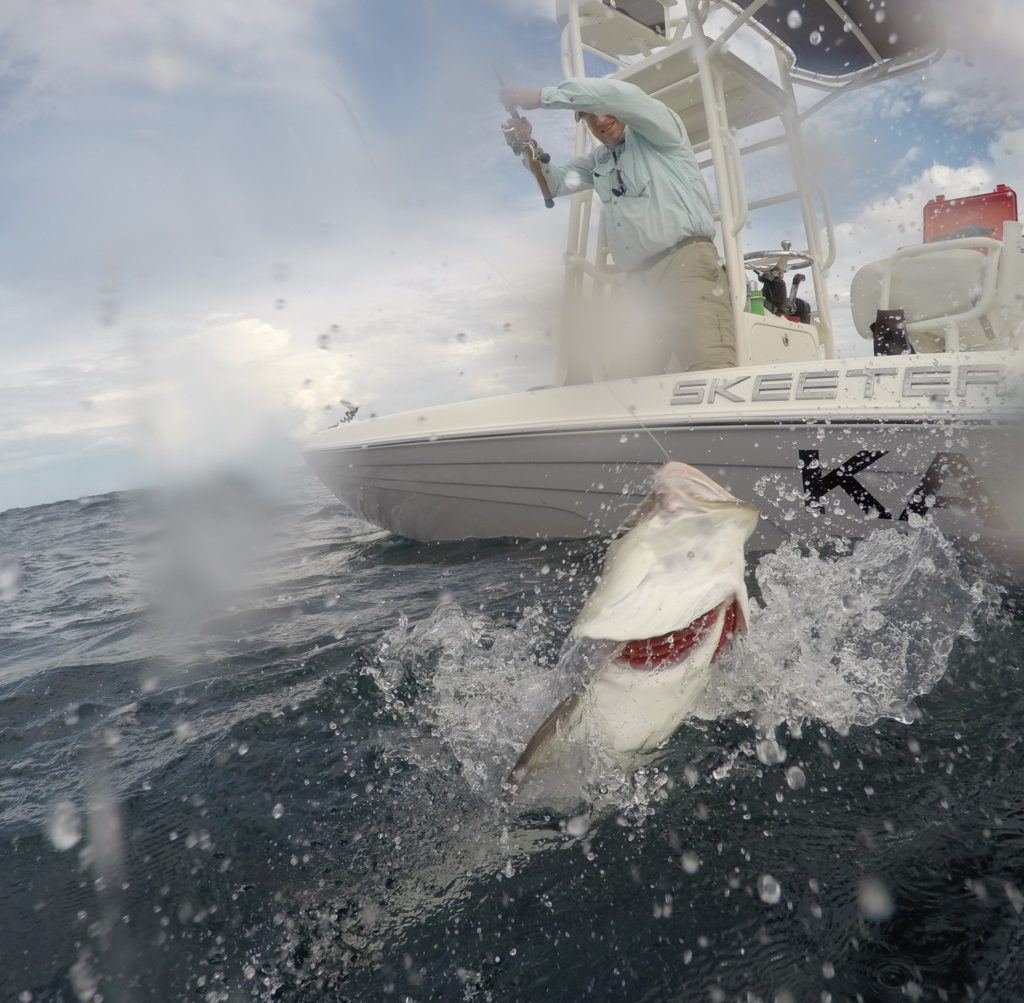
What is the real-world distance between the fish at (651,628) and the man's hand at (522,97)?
111 inches

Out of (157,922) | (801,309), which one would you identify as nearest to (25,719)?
(157,922)

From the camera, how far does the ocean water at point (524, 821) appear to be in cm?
157

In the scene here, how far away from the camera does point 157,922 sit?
1925 mm

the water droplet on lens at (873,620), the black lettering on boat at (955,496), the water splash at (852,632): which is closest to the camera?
the water splash at (852,632)

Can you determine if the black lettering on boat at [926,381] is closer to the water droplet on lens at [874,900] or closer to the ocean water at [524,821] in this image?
the ocean water at [524,821]

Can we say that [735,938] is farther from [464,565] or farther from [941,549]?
[464,565]

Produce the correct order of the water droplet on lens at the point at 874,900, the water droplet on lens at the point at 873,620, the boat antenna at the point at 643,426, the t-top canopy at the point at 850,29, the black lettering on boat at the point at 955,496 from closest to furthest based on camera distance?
the water droplet on lens at the point at 874,900, the water droplet on lens at the point at 873,620, the black lettering on boat at the point at 955,496, the boat antenna at the point at 643,426, the t-top canopy at the point at 850,29

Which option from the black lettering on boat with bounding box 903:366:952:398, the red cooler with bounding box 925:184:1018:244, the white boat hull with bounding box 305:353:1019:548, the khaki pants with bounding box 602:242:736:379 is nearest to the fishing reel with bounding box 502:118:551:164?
the khaki pants with bounding box 602:242:736:379

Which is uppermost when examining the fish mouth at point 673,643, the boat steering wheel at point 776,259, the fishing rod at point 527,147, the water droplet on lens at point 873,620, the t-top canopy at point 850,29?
the t-top canopy at point 850,29

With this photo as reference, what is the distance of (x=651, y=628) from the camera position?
1.77 meters

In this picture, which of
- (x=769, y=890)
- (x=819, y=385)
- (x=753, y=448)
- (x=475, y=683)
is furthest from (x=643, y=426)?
(x=769, y=890)

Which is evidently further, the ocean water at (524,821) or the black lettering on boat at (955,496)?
the black lettering on boat at (955,496)

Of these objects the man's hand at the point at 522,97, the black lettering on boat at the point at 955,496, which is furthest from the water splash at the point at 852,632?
the man's hand at the point at 522,97

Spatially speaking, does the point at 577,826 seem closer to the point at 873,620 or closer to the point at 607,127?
the point at 873,620
